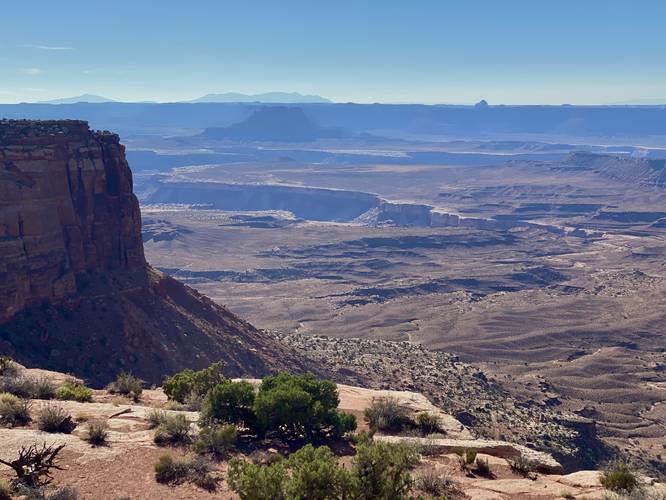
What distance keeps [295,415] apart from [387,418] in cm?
460

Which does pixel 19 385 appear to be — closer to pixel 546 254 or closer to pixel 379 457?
pixel 379 457

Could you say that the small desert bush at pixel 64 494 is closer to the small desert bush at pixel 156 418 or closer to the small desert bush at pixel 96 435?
the small desert bush at pixel 96 435

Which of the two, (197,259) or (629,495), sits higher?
(629,495)

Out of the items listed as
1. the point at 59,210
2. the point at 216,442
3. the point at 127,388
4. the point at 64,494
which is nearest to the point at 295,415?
the point at 216,442

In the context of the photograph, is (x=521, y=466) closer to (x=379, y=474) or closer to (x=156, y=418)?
(x=379, y=474)

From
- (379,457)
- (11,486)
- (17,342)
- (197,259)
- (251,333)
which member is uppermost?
(379,457)

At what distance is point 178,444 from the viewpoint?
20.0 m

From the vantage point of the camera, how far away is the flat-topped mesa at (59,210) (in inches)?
1423

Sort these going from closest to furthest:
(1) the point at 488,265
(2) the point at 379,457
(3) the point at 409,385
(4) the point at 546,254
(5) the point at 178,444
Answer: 1. (2) the point at 379,457
2. (5) the point at 178,444
3. (3) the point at 409,385
4. (1) the point at 488,265
5. (4) the point at 546,254

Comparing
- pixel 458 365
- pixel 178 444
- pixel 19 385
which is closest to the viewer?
pixel 178 444

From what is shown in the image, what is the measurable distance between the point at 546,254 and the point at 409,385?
106489 mm

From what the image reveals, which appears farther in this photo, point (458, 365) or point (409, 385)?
point (458, 365)

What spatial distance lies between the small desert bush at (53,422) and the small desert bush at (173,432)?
2.57m

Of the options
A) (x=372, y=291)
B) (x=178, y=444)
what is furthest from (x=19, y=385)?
(x=372, y=291)
